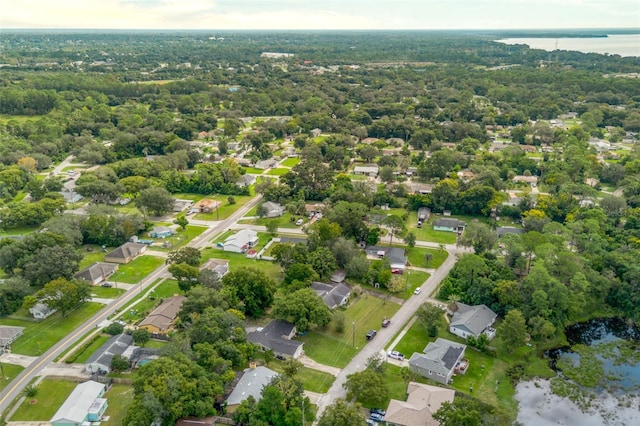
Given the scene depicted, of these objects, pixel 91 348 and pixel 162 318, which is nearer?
pixel 91 348

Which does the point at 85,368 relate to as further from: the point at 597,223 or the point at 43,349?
the point at 597,223

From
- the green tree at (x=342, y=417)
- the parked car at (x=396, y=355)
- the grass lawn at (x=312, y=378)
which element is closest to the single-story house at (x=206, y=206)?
the grass lawn at (x=312, y=378)

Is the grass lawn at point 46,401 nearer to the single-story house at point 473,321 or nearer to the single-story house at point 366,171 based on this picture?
the single-story house at point 473,321

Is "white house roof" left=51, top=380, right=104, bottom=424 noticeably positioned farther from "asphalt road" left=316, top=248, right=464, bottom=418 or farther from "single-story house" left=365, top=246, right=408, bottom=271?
"single-story house" left=365, top=246, right=408, bottom=271

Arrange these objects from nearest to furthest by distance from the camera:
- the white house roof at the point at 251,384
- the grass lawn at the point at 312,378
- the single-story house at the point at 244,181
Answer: the white house roof at the point at 251,384 → the grass lawn at the point at 312,378 → the single-story house at the point at 244,181

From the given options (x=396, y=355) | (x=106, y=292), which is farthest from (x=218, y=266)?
(x=396, y=355)

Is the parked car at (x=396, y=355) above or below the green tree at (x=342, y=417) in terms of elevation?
below

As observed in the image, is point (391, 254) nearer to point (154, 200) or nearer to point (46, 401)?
point (154, 200)
